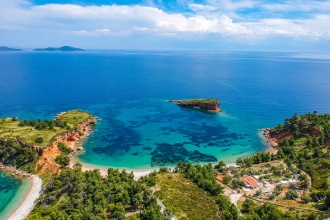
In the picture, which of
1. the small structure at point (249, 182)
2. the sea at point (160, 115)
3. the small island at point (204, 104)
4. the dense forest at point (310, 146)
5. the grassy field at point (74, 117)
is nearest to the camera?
the small structure at point (249, 182)

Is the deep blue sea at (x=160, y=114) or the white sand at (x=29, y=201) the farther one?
the deep blue sea at (x=160, y=114)

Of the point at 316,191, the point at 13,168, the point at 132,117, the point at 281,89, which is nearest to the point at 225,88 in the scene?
the point at 281,89

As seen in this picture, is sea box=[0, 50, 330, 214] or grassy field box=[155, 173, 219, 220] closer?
grassy field box=[155, 173, 219, 220]

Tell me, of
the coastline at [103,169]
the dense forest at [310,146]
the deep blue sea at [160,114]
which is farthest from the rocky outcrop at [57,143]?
the dense forest at [310,146]

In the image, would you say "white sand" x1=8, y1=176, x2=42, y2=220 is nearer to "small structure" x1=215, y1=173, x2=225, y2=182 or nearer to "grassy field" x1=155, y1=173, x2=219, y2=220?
"grassy field" x1=155, y1=173, x2=219, y2=220

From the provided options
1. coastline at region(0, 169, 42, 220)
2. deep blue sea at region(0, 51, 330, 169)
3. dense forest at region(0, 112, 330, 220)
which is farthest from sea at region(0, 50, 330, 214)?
coastline at region(0, 169, 42, 220)

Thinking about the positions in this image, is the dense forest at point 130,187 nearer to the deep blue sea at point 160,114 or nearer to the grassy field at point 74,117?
the deep blue sea at point 160,114

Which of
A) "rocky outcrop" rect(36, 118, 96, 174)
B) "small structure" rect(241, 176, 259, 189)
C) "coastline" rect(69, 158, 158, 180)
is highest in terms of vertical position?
"rocky outcrop" rect(36, 118, 96, 174)
